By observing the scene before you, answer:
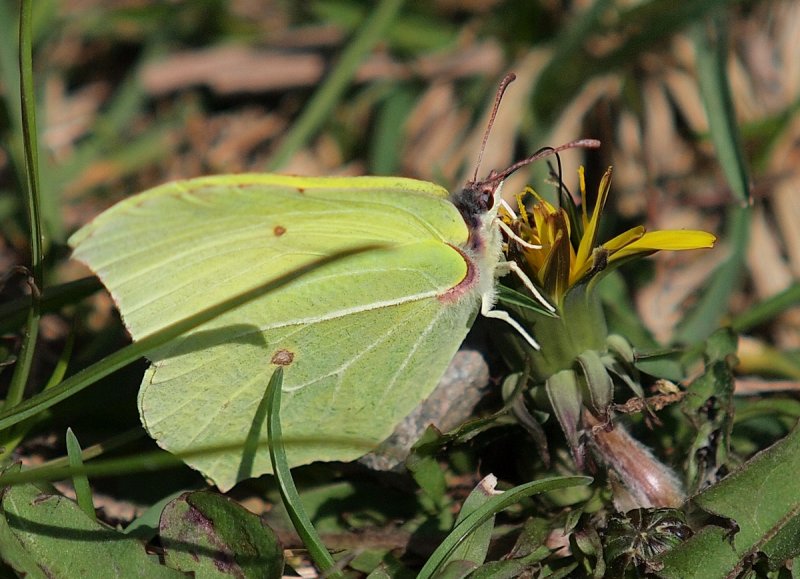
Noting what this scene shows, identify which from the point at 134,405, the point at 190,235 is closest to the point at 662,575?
the point at 190,235

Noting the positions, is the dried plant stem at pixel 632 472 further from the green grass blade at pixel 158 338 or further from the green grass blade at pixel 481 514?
the green grass blade at pixel 158 338

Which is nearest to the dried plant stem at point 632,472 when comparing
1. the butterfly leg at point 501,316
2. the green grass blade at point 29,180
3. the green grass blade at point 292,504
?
the butterfly leg at point 501,316

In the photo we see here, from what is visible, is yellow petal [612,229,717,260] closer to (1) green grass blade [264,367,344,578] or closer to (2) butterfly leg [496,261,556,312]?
(2) butterfly leg [496,261,556,312]

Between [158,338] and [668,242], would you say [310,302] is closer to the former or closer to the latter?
[158,338]

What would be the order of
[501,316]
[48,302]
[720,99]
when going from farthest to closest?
1. [720,99]
2. [48,302]
3. [501,316]

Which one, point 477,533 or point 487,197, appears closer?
point 477,533

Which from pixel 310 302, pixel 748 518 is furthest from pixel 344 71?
pixel 748 518

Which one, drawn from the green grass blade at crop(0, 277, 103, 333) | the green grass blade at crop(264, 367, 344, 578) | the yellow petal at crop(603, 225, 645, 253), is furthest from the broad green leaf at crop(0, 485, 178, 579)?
the yellow petal at crop(603, 225, 645, 253)
